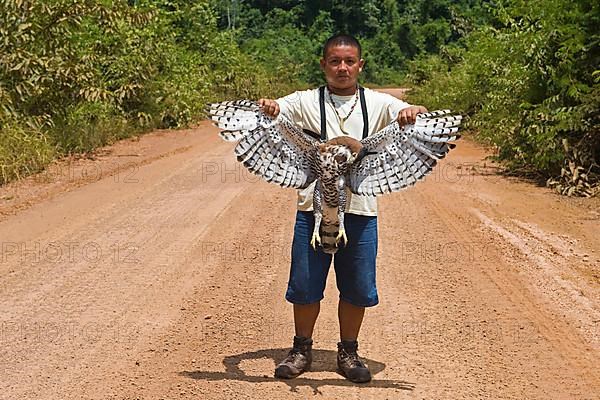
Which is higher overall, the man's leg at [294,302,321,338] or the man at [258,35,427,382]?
the man at [258,35,427,382]

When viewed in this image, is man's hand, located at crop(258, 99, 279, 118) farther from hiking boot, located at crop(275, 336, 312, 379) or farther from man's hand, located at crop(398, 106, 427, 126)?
hiking boot, located at crop(275, 336, 312, 379)

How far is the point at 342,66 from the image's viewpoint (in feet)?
13.7

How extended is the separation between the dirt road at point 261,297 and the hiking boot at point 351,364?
0.06 meters

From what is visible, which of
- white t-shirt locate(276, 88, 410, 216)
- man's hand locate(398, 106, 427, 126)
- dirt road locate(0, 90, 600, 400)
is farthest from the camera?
dirt road locate(0, 90, 600, 400)

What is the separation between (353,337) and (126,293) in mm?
2429

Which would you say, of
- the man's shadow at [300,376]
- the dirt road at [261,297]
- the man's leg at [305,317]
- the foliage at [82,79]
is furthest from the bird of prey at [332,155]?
the foliage at [82,79]

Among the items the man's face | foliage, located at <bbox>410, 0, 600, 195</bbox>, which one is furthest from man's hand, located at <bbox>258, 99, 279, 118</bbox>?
foliage, located at <bbox>410, 0, 600, 195</bbox>

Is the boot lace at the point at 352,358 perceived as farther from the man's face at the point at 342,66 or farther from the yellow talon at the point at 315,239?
the man's face at the point at 342,66

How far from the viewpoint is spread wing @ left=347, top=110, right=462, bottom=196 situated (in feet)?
13.7

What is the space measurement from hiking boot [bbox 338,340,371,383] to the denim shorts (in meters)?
0.30

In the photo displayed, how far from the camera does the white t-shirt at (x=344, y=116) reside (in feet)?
14.1

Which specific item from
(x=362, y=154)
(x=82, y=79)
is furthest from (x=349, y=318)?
(x=82, y=79)

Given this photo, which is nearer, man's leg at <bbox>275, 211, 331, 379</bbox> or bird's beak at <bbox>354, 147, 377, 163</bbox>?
bird's beak at <bbox>354, 147, 377, 163</bbox>

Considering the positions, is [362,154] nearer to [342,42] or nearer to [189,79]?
[342,42]
